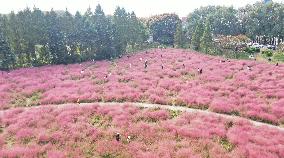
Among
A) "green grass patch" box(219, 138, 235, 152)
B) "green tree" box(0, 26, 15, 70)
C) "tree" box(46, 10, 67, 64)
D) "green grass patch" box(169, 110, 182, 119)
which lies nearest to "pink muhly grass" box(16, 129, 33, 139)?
"green grass patch" box(169, 110, 182, 119)

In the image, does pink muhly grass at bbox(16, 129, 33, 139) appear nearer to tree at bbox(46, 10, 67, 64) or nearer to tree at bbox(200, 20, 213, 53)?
tree at bbox(46, 10, 67, 64)

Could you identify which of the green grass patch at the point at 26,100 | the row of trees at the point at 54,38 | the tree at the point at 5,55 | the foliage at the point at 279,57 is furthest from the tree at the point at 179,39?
the green grass patch at the point at 26,100

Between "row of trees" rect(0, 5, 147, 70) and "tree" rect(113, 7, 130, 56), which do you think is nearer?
"row of trees" rect(0, 5, 147, 70)

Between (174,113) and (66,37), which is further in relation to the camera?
(66,37)

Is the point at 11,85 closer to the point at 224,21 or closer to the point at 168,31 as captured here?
the point at 168,31

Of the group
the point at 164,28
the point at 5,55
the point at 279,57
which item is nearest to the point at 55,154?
the point at 5,55

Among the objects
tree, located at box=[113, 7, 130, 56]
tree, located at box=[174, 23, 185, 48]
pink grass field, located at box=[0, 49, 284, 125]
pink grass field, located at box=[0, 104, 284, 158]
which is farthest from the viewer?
tree, located at box=[174, 23, 185, 48]

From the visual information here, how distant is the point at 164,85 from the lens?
48.9 meters

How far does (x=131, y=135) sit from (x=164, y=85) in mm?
17891

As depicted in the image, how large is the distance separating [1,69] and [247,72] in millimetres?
44301

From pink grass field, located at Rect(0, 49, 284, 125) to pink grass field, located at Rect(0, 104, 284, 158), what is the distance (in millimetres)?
4197

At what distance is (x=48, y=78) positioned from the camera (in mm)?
56719

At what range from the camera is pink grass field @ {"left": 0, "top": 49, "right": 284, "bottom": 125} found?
40.2m

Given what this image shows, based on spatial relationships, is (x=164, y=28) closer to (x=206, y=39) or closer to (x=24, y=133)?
(x=206, y=39)
